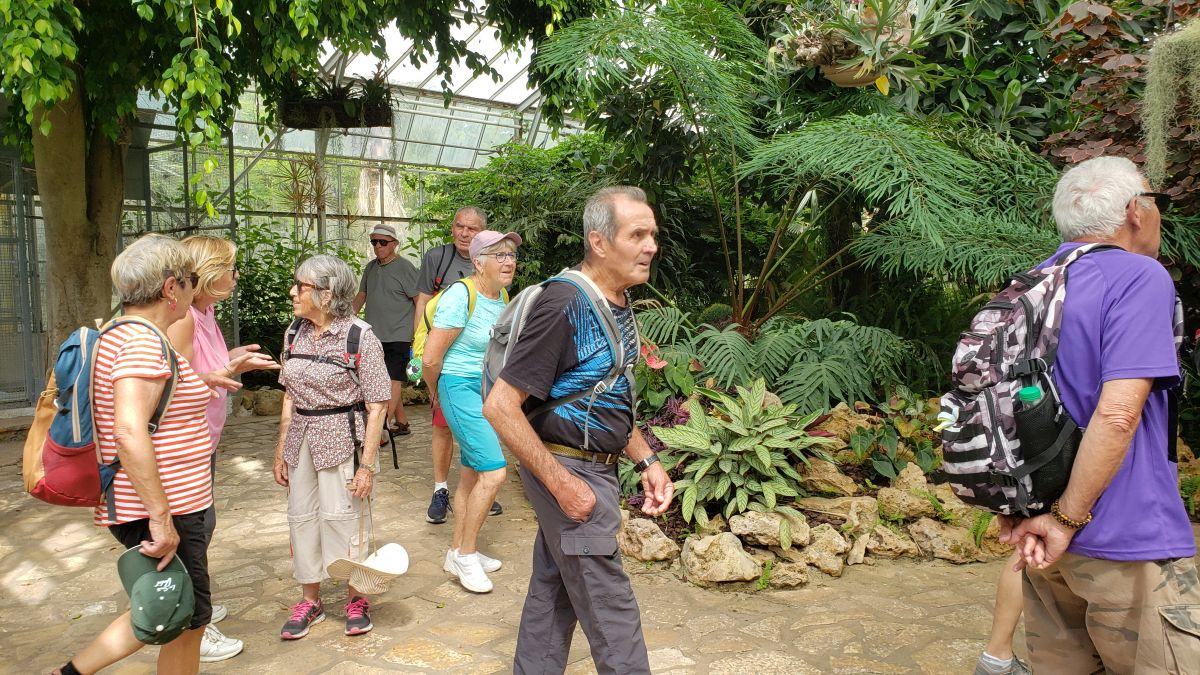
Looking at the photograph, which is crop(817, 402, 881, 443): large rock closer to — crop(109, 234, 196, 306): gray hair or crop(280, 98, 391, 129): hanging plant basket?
crop(109, 234, 196, 306): gray hair

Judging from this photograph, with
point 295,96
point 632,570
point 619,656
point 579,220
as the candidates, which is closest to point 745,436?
point 632,570

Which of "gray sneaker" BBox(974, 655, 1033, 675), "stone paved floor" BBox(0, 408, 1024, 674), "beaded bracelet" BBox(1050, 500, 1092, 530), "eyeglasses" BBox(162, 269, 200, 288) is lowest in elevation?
"stone paved floor" BBox(0, 408, 1024, 674)

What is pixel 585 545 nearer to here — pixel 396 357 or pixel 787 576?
pixel 787 576

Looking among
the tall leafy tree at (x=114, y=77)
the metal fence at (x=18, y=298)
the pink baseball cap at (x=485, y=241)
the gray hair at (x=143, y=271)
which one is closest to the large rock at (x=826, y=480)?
the pink baseball cap at (x=485, y=241)

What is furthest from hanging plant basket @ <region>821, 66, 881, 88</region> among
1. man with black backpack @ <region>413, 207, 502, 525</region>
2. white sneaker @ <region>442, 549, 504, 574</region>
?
white sneaker @ <region>442, 549, 504, 574</region>

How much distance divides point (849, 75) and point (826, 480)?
2.57 meters

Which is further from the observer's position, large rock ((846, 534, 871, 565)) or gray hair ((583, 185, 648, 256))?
large rock ((846, 534, 871, 565))

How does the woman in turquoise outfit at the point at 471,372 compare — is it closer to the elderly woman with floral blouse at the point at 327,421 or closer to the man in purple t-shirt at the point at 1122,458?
the elderly woman with floral blouse at the point at 327,421

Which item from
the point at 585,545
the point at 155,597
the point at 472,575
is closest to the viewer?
the point at 585,545

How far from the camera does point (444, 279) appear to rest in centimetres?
544

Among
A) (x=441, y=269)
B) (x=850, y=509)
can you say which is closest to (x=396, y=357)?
(x=441, y=269)

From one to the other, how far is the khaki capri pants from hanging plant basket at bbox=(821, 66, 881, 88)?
385cm

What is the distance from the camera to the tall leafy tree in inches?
185

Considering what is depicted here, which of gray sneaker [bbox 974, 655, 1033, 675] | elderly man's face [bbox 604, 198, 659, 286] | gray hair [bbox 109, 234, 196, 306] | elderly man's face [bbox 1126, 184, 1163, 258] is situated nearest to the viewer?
elderly man's face [bbox 1126, 184, 1163, 258]
